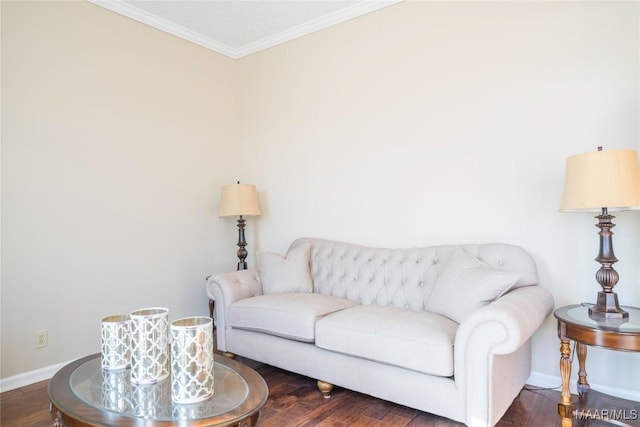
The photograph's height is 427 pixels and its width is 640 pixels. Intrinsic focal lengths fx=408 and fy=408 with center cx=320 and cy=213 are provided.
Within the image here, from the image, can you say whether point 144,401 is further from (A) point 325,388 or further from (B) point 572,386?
(B) point 572,386

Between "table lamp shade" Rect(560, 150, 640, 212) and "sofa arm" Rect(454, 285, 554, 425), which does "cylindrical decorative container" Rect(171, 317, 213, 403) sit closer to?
"sofa arm" Rect(454, 285, 554, 425)

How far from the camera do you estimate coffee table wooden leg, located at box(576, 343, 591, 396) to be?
2.33 metres

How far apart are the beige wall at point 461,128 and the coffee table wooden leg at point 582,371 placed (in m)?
0.10

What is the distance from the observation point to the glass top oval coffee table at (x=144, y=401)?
4.56 ft

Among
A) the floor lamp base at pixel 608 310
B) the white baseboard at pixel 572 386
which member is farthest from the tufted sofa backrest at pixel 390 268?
the white baseboard at pixel 572 386

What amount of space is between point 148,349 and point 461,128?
242 cm

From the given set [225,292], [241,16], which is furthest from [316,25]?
[225,292]

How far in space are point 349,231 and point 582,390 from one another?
1.92 metres

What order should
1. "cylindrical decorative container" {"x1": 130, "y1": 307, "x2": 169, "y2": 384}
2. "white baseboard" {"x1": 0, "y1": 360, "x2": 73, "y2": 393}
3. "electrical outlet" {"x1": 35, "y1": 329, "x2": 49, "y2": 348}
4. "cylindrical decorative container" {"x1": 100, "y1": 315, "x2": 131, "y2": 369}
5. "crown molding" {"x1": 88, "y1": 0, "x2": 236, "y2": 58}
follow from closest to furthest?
"cylindrical decorative container" {"x1": 130, "y1": 307, "x2": 169, "y2": 384}
"cylindrical decorative container" {"x1": 100, "y1": 315, "x2": 131, "y2": 369}
"white baseboard" {"x1": 0, "y1": 360, "x2": 73, "y2": 393}
"electrical outlet" {"x1": 35, "y1": 329, "x2": 49, "y2": 348}
"crown molding" {"x1": 88, "y1": 0, "x2": 236, "y2": 58}

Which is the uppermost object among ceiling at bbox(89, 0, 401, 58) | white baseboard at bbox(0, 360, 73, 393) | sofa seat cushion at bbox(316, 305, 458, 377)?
ceiling at bbox(89, 0, 401, 58)

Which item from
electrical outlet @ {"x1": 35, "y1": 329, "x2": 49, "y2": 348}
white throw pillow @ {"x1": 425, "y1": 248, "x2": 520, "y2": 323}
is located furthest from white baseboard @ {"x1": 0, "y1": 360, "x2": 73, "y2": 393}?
white throw pillow @ {"x1": 425, "y1": 248, "x2": 520, "y2": 323}

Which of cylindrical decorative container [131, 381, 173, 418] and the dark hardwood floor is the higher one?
cylindrical decorative container [131, 381, 173, 418]

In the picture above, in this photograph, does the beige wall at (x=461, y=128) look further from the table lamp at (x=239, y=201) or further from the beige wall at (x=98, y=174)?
the beige wall at (x=98, y=174)

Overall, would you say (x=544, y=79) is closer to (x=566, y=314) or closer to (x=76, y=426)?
(x=566, y=314)
